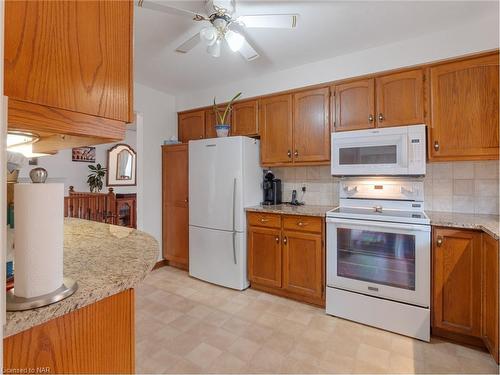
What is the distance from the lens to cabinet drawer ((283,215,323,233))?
246 cm

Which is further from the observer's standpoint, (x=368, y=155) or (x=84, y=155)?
(x=84, y=155)

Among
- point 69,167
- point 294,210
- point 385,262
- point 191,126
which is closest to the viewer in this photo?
point 385,262

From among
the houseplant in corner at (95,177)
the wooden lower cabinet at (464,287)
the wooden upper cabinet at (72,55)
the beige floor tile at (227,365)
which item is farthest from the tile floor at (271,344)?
the houseplant in corner at (95,177)

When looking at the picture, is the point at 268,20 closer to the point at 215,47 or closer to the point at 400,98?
the point at 215,47

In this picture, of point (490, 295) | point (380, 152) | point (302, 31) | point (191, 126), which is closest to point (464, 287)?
point (490, 295)

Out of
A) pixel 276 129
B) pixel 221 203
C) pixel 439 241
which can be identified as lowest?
pixel 439 241

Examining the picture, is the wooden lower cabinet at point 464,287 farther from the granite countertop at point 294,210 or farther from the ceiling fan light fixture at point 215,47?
the ceiling fan light fixture at point 215,47

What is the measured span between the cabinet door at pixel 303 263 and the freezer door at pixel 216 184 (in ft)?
1.88

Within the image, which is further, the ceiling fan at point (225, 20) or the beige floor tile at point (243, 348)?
the beige floor tile at point (243, 348)

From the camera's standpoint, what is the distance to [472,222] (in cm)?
189

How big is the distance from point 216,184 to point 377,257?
1.74 metres

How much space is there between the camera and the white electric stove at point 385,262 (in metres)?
2.01

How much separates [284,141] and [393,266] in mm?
1572

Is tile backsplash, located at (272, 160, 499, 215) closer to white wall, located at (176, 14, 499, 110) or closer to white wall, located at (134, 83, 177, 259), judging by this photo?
white wall, located at (176, 14, 499, 110)
